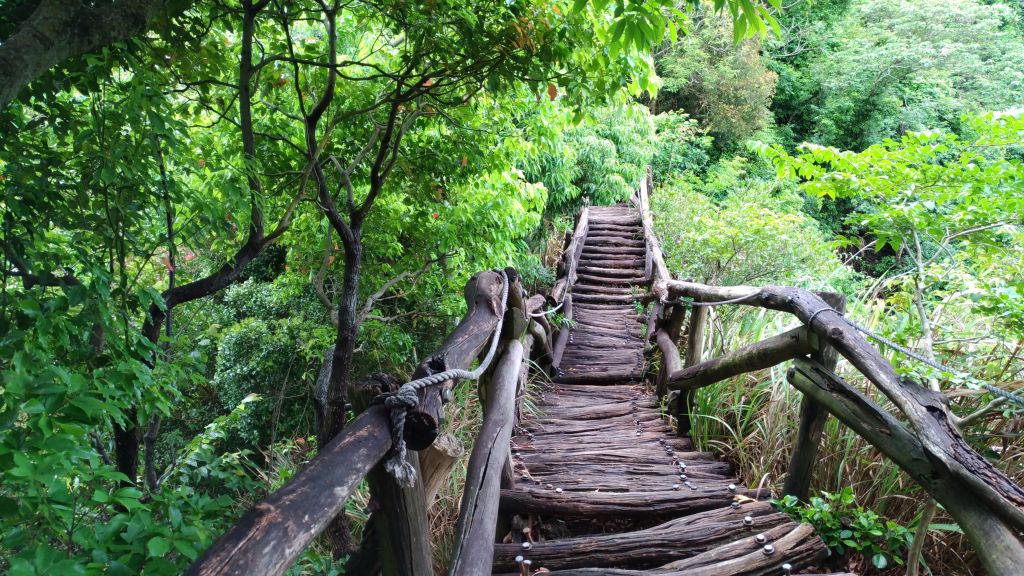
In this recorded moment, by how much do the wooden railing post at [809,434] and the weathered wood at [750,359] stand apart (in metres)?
0.08

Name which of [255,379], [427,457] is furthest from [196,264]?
[427,457]

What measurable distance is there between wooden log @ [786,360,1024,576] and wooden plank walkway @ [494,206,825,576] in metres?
0.57

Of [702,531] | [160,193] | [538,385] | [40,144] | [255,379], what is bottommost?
[255,379]

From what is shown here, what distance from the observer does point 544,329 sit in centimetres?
592

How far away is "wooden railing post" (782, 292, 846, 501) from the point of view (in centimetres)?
267

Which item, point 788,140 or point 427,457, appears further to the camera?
point 788,140

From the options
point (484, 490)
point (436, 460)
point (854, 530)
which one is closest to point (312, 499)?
point (436, 460)

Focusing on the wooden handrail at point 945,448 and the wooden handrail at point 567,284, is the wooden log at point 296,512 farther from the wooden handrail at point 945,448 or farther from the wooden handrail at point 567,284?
the wooden handrail at point 567,284

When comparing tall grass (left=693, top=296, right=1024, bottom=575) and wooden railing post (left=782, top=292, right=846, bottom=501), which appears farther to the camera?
wooden railing post (left=782, top=292, right=846, bottom=501)

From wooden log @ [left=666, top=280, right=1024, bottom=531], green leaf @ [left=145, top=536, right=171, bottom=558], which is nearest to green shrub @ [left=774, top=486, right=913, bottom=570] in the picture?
wooden log @ [left=666, top=280, right=1024, bottom=531]

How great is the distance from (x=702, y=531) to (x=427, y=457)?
1.44m

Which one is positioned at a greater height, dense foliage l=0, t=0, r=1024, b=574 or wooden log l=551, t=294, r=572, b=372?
dense foliage l=0, t=0, r=1024, b=574

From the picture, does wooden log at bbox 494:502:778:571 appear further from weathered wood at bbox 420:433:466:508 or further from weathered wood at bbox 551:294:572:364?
weathered wood at bbox 551:294:572:364

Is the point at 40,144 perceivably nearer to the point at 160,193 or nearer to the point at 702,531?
the point at 160,193
